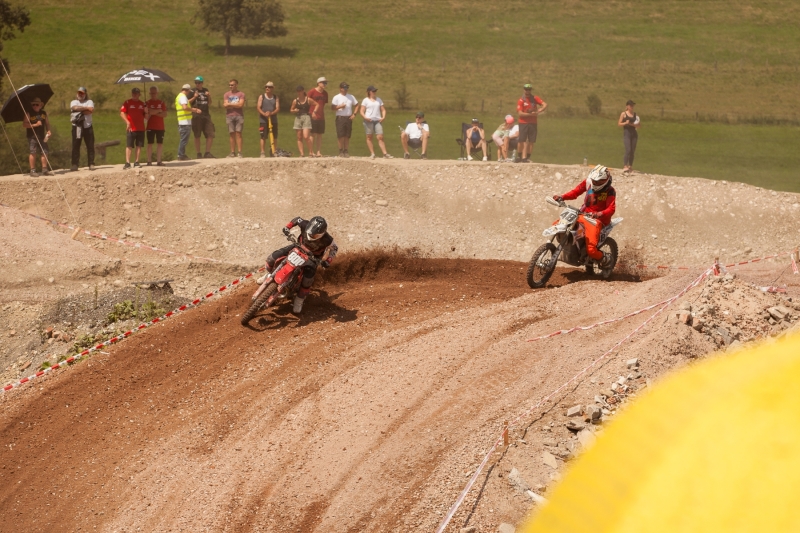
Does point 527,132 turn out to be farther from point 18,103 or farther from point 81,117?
point 18,103

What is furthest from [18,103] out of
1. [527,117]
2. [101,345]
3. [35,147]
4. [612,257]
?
[612,257]

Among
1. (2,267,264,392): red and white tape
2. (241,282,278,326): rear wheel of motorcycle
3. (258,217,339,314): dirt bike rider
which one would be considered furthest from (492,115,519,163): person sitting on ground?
(241,282,278,326): rear wheel of motorcycle

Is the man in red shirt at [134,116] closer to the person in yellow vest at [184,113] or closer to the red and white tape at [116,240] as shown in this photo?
the person in yellow vest at [184,113]

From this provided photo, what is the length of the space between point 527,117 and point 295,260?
12743mm

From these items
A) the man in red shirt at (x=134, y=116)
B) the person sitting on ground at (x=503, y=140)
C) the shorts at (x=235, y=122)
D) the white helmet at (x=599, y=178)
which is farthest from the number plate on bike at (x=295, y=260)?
the person sitting on ground at (x=503, y=140)

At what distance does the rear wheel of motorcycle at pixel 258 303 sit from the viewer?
14.1 m

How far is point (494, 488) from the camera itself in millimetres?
9094

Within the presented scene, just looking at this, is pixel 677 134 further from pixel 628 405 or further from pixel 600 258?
pixel 628 405

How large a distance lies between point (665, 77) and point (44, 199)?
167 ft

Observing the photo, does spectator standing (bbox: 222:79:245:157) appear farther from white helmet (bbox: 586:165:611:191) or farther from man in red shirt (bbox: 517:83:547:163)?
white helmet (bbox: 586:165:611:191)

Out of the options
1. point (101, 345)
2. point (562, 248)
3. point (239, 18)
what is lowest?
point (101, 345)

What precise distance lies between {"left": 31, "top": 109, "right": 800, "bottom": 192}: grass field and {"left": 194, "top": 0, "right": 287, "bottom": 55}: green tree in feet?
66.2

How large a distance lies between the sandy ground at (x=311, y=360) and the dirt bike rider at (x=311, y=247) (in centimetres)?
55

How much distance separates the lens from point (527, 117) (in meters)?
24.8
